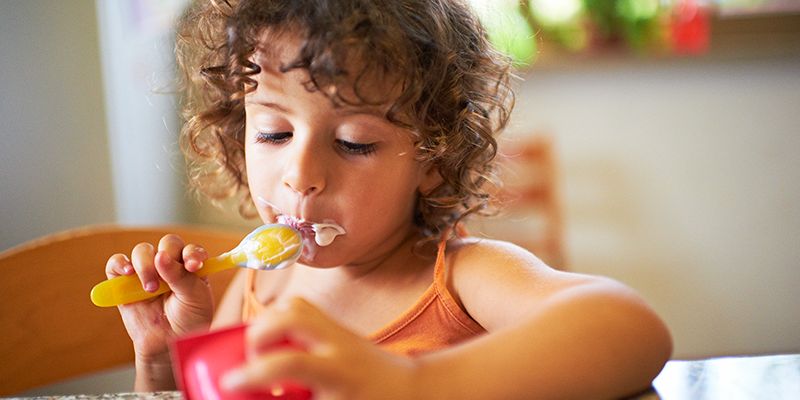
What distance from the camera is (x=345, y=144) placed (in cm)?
65

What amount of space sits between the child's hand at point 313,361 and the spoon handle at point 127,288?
0.90ft

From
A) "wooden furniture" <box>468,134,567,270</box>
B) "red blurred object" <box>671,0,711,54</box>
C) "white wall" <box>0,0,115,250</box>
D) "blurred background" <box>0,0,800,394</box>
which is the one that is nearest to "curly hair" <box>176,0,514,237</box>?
Answer: "white wall" <box>0,0,115,250</box>

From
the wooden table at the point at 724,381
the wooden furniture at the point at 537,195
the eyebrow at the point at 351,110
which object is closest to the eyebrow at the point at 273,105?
the eyebrow at the point at 351,110

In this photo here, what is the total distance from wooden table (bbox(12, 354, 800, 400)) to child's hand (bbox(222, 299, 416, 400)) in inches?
7.9

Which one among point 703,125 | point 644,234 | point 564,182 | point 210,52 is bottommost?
point 644,234

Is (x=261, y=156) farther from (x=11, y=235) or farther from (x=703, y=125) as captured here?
(x=703, y=125)

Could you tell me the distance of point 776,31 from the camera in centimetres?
258

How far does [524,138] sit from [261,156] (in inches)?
84.0

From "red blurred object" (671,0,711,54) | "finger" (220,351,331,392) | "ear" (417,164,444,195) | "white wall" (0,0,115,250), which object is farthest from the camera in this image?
"red blurred object" (671,0,711,54)

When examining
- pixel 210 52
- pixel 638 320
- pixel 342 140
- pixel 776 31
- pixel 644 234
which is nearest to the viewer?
pixel 638 320

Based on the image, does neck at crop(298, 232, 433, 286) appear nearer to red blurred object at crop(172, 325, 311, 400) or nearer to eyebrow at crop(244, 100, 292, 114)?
eyebrow at crop(244, 100, 292, 114)

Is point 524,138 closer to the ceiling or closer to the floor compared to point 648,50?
closer to the floor

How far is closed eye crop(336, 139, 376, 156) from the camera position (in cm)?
Result: 65

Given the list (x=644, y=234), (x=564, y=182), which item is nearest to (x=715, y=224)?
(x=644, y=234)
